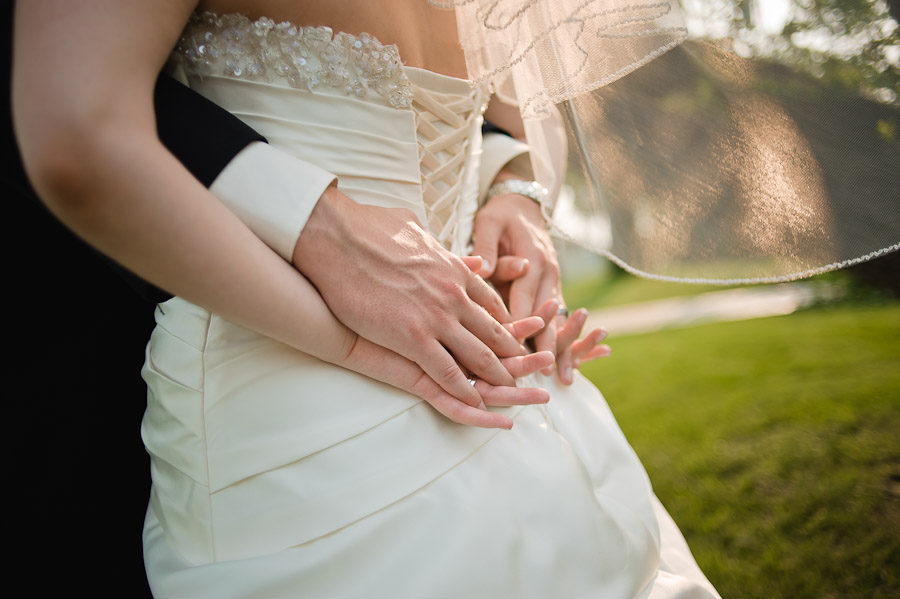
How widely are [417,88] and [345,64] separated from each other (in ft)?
0.55

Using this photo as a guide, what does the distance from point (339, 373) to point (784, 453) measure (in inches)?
123

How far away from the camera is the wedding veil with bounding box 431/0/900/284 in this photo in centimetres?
118

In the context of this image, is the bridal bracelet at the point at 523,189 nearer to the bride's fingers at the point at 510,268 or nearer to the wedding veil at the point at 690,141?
the wedding veil at the point at 690,141

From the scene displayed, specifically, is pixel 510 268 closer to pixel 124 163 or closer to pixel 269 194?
pixel 269 194

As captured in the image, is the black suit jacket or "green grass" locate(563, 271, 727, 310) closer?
the black suit jacket

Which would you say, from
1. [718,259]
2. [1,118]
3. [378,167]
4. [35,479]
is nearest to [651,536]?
[718,259]

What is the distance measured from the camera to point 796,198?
51.8 inches

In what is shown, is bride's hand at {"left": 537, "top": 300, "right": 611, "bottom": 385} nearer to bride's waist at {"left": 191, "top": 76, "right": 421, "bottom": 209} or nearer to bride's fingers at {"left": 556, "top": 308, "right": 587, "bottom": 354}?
bride's fingers at {"left": 556, "top": 308, "right": 587, "bottom": 354}

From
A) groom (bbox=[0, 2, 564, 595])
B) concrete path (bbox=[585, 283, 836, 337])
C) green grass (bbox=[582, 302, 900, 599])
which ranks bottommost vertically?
concrete path (bbox=[585, 283, 836, 337])

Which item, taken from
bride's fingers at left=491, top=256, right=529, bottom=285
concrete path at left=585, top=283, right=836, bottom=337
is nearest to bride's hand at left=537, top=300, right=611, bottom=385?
bride's fingers at left=491, top=256, right=529, bottom=285

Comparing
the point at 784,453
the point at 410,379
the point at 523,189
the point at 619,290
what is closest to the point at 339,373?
the point at 410,379

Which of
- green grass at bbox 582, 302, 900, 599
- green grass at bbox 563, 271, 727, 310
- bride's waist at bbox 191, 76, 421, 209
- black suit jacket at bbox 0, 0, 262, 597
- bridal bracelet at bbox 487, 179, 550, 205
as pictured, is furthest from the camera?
green grass at bbox 563, 271, 727, 310

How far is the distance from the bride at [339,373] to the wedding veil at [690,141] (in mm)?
278

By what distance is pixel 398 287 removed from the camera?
3.17 feet
